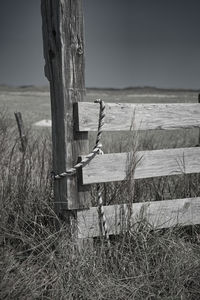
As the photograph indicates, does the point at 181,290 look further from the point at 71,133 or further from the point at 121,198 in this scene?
the point at 71,133

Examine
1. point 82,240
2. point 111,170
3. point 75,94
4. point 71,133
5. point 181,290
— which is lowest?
point 181,290

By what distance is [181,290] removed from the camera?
2561 mm

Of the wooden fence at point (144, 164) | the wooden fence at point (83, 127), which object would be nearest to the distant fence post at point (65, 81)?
the wooden fence at point (83, 127)

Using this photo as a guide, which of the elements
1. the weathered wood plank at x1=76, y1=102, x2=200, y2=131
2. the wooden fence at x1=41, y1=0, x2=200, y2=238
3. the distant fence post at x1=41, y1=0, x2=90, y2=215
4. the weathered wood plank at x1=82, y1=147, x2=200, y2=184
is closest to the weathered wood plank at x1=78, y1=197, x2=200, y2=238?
the wooden fence at x1=41, y1=0, x2=200, y2=238

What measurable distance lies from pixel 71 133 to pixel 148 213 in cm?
102

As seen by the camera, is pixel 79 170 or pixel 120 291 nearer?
pixel 120 291

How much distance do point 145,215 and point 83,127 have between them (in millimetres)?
978

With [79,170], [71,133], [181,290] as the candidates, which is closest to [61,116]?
[71,133]

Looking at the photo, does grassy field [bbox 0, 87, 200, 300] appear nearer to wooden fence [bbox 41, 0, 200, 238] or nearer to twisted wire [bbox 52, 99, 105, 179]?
wooden fence [bbox 41, 0, 200, 238]

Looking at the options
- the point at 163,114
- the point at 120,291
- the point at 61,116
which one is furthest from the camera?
the point at 163,114

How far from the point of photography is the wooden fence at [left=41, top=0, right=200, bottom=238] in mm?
2633

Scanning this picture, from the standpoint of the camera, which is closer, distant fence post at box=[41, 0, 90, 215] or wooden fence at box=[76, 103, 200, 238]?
distant fence post at box=[41, 0, 90, 215]

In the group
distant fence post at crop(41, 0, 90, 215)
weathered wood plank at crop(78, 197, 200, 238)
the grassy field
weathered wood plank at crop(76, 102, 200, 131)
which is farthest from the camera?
weathered wood plank at crop(78, 197, 200, 238)

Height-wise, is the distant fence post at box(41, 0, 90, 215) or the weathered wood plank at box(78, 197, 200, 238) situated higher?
the distant fence post at box(41, 0, 90, 215)
